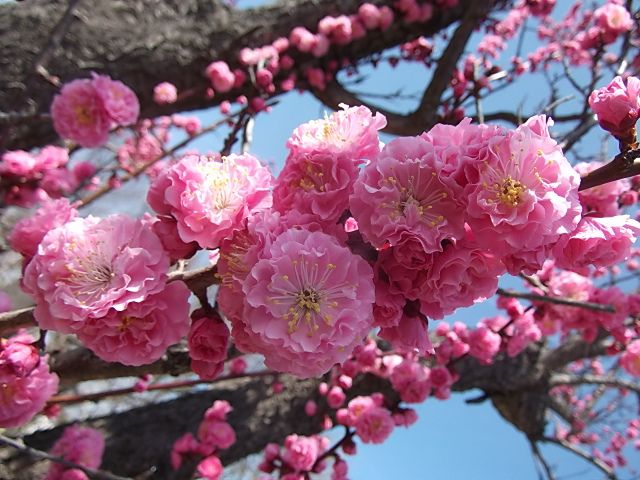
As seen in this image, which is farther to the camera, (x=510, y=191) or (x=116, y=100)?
(x=116, y=100)

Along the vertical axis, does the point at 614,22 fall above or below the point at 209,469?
above

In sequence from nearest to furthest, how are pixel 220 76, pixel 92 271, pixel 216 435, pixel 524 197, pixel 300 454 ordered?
pixel 524 197
pixel 92 271
pixel 300 454
pixel 216 435
pixel 220 76

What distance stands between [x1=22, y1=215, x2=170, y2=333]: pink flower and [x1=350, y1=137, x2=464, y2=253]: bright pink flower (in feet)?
1.43

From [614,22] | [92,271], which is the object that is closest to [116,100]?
[92,271]

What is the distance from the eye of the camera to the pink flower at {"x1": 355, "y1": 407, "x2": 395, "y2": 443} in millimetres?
2555

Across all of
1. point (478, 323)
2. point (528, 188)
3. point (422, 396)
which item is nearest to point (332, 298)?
point (528, 188)

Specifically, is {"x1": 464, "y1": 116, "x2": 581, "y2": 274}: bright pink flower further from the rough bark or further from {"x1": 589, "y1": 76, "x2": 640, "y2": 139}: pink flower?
the rough bark

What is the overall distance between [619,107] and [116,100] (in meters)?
Result: 2.04

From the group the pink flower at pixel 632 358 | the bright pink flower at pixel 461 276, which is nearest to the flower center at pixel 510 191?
the bright pink flower at pixel 461 276

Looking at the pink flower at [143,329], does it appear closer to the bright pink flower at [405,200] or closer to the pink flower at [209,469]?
the bright pink flower at [405,200]

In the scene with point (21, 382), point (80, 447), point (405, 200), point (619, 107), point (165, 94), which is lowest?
point (80, 447)

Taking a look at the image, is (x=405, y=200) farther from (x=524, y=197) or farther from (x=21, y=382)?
(x=21, y=382)

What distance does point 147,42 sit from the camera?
391 centimetres

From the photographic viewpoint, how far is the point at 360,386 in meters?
3.29
